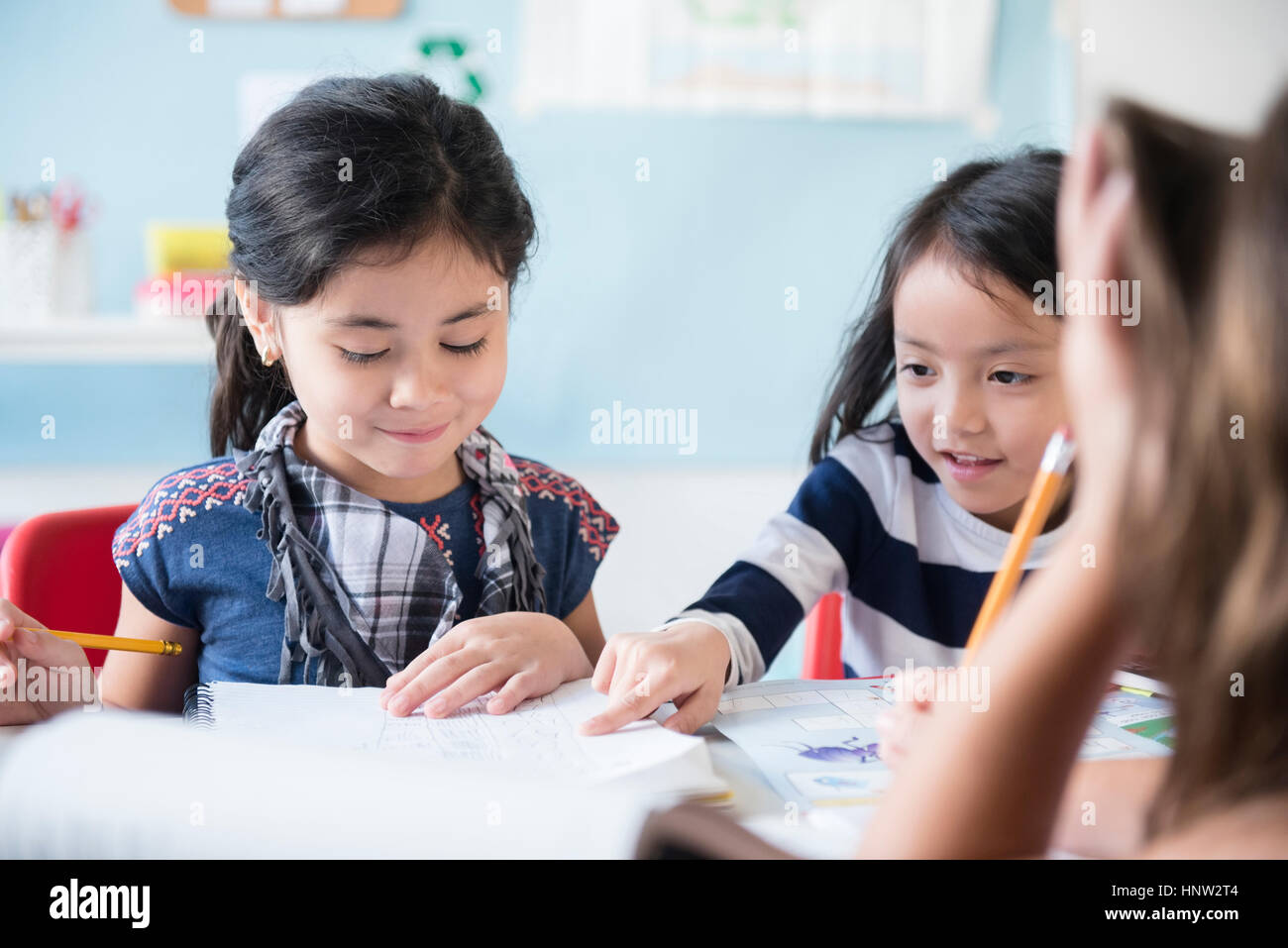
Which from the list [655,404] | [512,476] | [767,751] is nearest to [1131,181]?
[767,751]

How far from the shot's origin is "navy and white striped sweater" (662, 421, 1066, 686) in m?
1.04

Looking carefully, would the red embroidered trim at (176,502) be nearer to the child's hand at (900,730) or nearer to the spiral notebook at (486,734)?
the spiral notebook at (486,734)

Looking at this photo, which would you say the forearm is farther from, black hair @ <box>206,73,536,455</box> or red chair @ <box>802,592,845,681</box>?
red chair @ <box>802,592,845,681</box>

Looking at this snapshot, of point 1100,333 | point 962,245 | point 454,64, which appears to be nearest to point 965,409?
point 962,245

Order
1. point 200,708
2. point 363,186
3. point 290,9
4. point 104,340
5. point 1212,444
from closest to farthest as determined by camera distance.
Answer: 1. point 1212,444
2. point 200,708
3. point 363,186
4. point 104,340
5. point 290,9

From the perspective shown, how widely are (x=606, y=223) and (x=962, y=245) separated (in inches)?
69.8

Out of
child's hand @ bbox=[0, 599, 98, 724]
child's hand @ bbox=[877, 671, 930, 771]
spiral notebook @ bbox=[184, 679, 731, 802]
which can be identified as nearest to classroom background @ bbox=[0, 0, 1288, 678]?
child's hand @ bbox=[0, 599, 98, 724]

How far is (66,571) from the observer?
3.22 feet

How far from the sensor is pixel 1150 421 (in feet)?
1.03

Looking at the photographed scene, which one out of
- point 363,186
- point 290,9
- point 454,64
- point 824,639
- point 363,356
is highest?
point 290,9

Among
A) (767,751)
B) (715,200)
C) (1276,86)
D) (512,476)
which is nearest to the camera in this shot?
(1276,86)

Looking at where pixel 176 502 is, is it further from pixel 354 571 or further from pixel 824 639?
pixel 824 639
